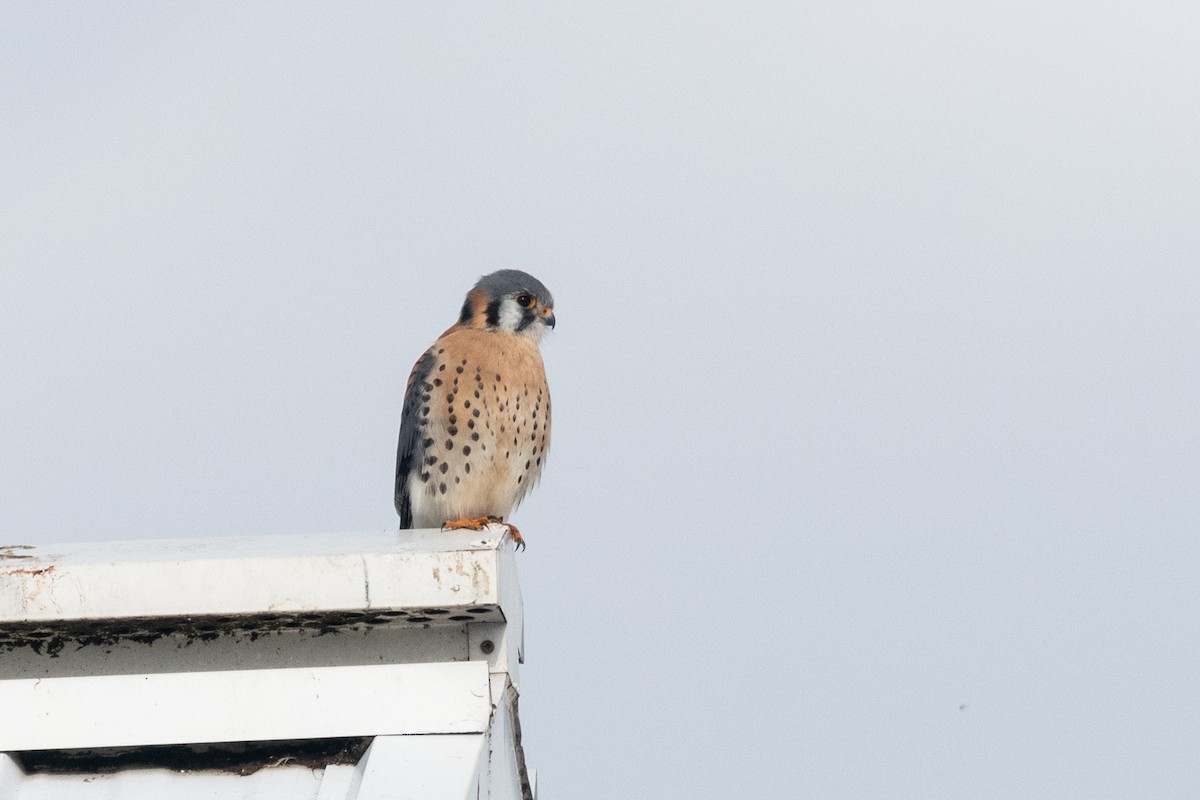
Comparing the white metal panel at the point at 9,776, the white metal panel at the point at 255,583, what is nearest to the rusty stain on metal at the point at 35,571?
the white metal panel at the point at 255,583

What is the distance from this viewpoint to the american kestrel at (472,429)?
17.0 feet

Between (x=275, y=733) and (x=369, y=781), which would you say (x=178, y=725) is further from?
(x=369, y=781)

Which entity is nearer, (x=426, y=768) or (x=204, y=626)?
(x=426, y=768)

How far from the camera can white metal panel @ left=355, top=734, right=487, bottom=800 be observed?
2244mm

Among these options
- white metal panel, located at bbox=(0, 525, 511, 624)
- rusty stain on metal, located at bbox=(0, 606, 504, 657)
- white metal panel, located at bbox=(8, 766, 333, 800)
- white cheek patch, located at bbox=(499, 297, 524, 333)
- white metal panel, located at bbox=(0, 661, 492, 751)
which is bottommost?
white metal panel, located at bbox=(8, 766, 333, 800)

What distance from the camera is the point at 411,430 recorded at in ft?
17.4

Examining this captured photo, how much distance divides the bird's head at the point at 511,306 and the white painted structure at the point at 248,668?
3.13 m

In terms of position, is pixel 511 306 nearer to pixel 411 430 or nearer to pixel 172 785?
pixel 411 430

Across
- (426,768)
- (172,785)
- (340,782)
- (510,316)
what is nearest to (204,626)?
(172,785)

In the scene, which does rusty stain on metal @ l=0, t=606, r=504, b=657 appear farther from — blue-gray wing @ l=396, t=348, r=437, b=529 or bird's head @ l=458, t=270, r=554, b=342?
bird's head @ l=458, t=270, r=554, b=342

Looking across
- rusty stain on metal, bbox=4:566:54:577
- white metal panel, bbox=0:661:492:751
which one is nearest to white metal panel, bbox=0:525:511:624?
rusty stain on metal, bbox=4:566:54:577

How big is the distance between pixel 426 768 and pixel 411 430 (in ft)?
10.0

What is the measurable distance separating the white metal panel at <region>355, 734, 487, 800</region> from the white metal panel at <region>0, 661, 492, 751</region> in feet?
0.08

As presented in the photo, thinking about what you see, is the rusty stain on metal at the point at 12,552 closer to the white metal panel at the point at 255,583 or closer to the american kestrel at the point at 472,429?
the white metal panel at the point at 255,583
